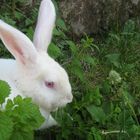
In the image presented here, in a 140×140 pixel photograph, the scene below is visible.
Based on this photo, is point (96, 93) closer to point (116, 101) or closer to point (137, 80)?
point (116, 101)

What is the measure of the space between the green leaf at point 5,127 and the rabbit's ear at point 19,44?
71 centimetres

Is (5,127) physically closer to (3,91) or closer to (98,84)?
(3,91)

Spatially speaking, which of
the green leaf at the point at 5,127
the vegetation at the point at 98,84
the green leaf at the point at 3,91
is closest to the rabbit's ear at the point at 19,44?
the vegetation at the point at 98,84

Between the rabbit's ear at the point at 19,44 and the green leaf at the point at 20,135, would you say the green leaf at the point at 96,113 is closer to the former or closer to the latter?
the rabbit's ear at the point at 19,44

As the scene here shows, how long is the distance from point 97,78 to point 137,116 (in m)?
0.70

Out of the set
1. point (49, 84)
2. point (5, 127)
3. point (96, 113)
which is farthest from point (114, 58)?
point (5, 127)

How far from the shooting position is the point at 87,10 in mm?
5809

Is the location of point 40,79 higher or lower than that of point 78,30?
lower

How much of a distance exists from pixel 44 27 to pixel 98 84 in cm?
103

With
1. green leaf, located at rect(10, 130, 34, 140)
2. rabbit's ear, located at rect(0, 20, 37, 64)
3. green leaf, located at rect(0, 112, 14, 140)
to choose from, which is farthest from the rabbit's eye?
green leaf, located at rect(0, 112, 14, 140)

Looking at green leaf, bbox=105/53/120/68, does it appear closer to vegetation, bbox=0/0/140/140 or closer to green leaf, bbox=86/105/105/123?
vegetation, bbox=0/0/140/140

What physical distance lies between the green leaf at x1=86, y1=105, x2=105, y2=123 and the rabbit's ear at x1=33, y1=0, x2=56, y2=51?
49 cm

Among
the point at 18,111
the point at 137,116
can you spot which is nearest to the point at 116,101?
the point at 137,116

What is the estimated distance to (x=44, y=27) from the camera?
4.24 metres
